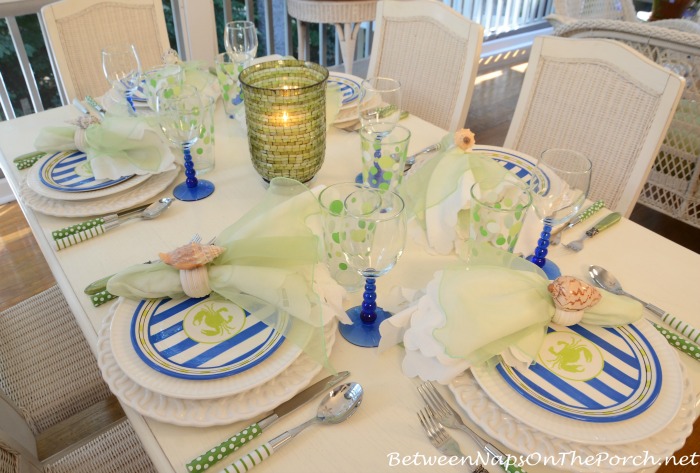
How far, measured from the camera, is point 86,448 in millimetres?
1081

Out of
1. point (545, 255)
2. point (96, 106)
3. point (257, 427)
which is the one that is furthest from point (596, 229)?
point (96, 106)

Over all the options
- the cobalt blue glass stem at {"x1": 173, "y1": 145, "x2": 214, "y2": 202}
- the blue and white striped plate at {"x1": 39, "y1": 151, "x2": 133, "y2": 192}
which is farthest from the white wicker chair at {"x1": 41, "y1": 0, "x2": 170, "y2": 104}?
the cobalt blue glass stem at {"x1": 173, "y1": 145, "x2": 214, "y2": 202}

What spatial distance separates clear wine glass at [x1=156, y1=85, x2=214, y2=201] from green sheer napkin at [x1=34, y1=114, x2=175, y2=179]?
2.4 inches

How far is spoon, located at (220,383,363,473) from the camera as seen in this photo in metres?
0.67

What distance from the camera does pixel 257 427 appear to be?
2.30ft

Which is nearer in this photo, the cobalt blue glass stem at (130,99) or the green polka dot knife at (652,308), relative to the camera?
the green polka dot knife at (652,308)

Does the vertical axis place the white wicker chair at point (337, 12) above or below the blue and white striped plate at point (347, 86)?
below

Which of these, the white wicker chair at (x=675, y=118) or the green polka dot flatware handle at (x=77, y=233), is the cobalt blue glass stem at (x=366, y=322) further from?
the white wicker chair at (x=675, y=118)

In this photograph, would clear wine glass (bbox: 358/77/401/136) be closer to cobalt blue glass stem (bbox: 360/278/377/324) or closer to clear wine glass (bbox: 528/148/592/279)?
clear wine glass (bbox: 528/148/592/279)

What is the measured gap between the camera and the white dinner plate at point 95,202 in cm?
109

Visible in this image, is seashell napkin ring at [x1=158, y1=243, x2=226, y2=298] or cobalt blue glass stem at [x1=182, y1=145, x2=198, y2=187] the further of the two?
cobalt blue glass stem at [x1=182, y1=145, x2=198, y2=187]

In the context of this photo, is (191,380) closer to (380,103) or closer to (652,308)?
(652,308)

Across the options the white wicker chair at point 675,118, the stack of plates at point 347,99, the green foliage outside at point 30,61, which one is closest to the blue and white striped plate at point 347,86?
the stack of plates at point 347,99

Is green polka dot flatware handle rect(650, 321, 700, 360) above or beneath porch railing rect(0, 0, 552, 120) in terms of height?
above
